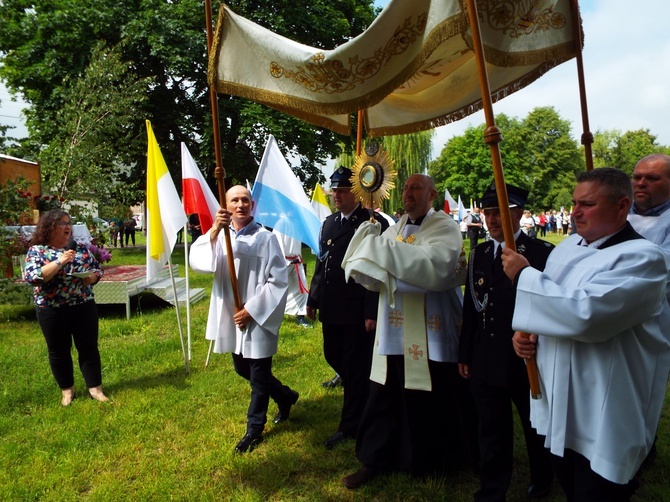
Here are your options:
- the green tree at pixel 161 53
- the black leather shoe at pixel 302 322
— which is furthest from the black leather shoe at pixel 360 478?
the green tree at pixel 161 53

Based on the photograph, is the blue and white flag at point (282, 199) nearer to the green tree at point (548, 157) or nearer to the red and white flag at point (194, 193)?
the red and white flag at point (194, 193)

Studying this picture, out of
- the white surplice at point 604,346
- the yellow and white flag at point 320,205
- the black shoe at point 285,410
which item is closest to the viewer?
the white surplice at point 604,346

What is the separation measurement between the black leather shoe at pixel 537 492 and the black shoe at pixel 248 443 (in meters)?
2.07

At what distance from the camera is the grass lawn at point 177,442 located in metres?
3.42

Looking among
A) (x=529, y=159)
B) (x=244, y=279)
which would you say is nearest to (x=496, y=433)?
(x=244, y=279)

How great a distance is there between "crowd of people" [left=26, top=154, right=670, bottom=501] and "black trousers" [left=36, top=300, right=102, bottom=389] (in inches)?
0.6

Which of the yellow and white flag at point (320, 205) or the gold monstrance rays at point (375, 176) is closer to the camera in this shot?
the gold monstrance rays at point (375, 176)

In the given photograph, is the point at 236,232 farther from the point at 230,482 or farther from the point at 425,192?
the point at 230,482

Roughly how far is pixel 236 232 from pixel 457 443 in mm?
2394

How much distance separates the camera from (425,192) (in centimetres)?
347

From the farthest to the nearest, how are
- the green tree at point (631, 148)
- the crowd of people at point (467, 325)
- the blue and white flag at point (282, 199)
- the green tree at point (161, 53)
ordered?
the green tree at point (631, 148) → the green tree at point (161, 53) → the blue and white flag at point (282, 199) → the crowd of people at point (467, 325)

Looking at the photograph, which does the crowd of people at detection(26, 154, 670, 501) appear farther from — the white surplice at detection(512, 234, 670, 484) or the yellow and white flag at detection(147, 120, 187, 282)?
the yellow and white flag at detection(147, 120, 187, 282)

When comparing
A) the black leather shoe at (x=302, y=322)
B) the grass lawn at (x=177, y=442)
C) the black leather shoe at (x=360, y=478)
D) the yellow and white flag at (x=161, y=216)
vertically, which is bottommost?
the grass lawn at (x=177, y=442)

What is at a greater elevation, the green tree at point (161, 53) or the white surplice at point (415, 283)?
the green tree at point (161, 53)
